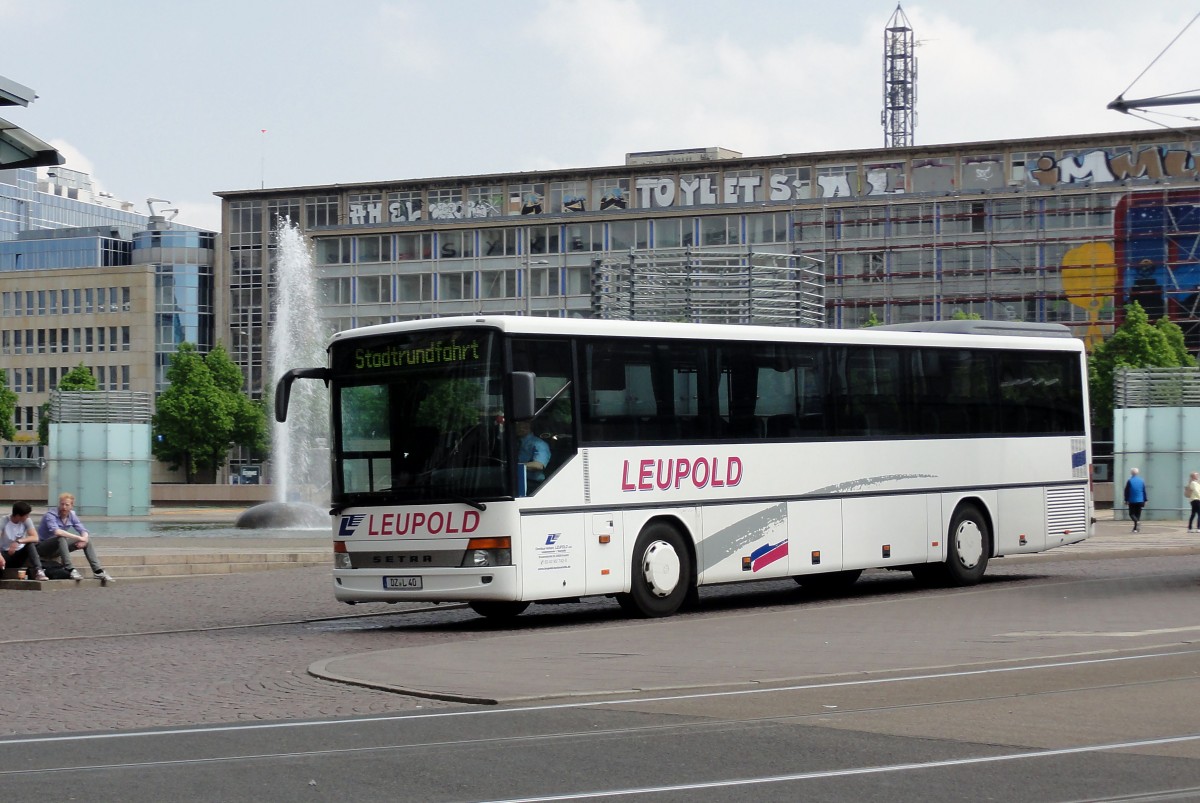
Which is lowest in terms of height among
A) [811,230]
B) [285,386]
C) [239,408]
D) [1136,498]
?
[1136,498]

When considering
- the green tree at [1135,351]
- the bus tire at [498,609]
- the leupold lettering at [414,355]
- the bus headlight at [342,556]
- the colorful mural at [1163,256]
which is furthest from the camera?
the colorful mural at [1163,256]

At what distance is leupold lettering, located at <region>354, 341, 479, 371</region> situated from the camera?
17125mm

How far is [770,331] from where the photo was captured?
1988cm

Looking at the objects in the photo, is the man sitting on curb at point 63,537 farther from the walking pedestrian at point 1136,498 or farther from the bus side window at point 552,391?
the walking pedestrian at point 1136,498

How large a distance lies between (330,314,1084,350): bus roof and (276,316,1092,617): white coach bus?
0.03 m

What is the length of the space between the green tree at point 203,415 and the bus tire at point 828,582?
84.6m

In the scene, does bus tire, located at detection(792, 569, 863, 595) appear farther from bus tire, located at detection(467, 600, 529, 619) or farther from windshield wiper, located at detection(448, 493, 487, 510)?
windshield wiper, located at detection(448, 493, 487, 510)

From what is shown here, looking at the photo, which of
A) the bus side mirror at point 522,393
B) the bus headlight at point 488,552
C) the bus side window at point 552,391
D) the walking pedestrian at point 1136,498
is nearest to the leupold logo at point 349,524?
the bus headlight at point 488,552

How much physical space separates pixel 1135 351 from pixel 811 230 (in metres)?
25.7

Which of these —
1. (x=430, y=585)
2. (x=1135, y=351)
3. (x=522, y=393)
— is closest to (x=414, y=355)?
(x=522, y=393)

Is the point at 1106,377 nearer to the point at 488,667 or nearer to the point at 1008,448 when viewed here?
the point at 1008,448

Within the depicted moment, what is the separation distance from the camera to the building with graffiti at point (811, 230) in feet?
297

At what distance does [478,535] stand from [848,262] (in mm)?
81889

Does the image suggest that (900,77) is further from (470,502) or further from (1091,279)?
(470,502)
